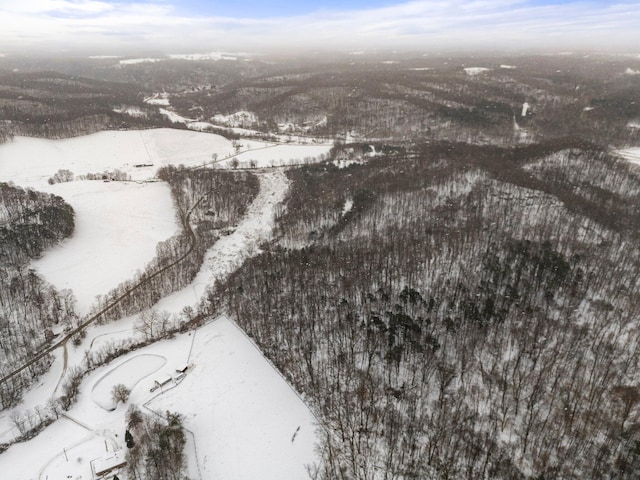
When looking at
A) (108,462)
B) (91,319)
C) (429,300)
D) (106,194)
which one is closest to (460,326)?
(429,300)

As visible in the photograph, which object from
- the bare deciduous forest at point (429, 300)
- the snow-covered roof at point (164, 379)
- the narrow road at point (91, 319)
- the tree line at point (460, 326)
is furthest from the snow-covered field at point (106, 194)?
the tree line at point (460, 326)

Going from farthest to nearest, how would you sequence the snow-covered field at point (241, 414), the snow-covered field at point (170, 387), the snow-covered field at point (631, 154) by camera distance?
the snow-covered field at point (631, 154) → the snow-covered field at point (170, 387) → the snow-covered field at point (241, 414)

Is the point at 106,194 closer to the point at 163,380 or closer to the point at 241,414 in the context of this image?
the point at 163,380

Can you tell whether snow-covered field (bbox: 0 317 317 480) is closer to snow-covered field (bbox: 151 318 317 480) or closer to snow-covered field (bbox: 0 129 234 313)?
snow-covered field (bbox: 151 318 317 480)

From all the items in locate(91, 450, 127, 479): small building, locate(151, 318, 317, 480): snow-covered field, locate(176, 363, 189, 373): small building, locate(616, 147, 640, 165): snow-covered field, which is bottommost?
locate(151, 318, 317, 480): snow-covered field

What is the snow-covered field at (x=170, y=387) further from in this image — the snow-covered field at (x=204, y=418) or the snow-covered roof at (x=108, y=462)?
the snow-covered roof at (x=108, y=462)

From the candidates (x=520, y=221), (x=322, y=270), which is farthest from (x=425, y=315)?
(x=520, y=221)

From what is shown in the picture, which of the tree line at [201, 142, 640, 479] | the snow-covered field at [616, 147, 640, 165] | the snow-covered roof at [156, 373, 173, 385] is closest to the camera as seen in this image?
the tree line at [201, 142, 640, 479]

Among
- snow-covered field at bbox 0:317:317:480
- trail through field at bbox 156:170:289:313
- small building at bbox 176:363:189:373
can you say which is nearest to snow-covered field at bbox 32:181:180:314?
trail through field at bbox 156:170:289:313
